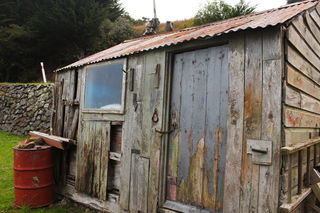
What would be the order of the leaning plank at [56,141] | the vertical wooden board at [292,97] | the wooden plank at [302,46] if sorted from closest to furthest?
1. the vertical wooden board at [292,97]
2. the wooden plank at [302,46]
3. the leaning plank at [56,141]

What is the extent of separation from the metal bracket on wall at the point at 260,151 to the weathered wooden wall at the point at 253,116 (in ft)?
0.13

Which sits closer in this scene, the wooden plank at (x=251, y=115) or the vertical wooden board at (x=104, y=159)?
the wooden plank at (x=251, y=115)

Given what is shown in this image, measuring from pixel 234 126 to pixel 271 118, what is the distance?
0.43m

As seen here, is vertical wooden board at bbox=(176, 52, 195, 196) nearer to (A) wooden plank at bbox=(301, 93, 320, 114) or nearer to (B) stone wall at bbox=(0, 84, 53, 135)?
(A) wooden plank at bbox=(301, 93, 320, 114)

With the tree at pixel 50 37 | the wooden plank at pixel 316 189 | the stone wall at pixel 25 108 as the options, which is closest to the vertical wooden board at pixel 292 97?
the wooden plank at pixel 316 189

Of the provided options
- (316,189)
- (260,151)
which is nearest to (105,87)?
(260,151)

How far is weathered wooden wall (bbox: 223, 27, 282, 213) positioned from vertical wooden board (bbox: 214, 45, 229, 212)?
0.46ft

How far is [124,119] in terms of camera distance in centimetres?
427

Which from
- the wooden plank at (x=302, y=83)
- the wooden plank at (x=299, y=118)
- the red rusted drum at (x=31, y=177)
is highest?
the wooden plank at (x=302, y=83)

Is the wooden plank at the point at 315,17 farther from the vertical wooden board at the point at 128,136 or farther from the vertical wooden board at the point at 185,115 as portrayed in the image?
Result: the vertical wooden board at the point at 128,136

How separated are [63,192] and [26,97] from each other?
7.73m

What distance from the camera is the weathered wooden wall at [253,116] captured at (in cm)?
261

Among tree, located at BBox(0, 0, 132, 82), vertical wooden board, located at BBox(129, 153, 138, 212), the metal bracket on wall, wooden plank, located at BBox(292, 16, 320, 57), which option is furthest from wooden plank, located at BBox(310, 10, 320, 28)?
tree, located at BBox(0, 0, 132, 82)

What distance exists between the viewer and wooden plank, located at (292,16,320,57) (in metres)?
3.00
